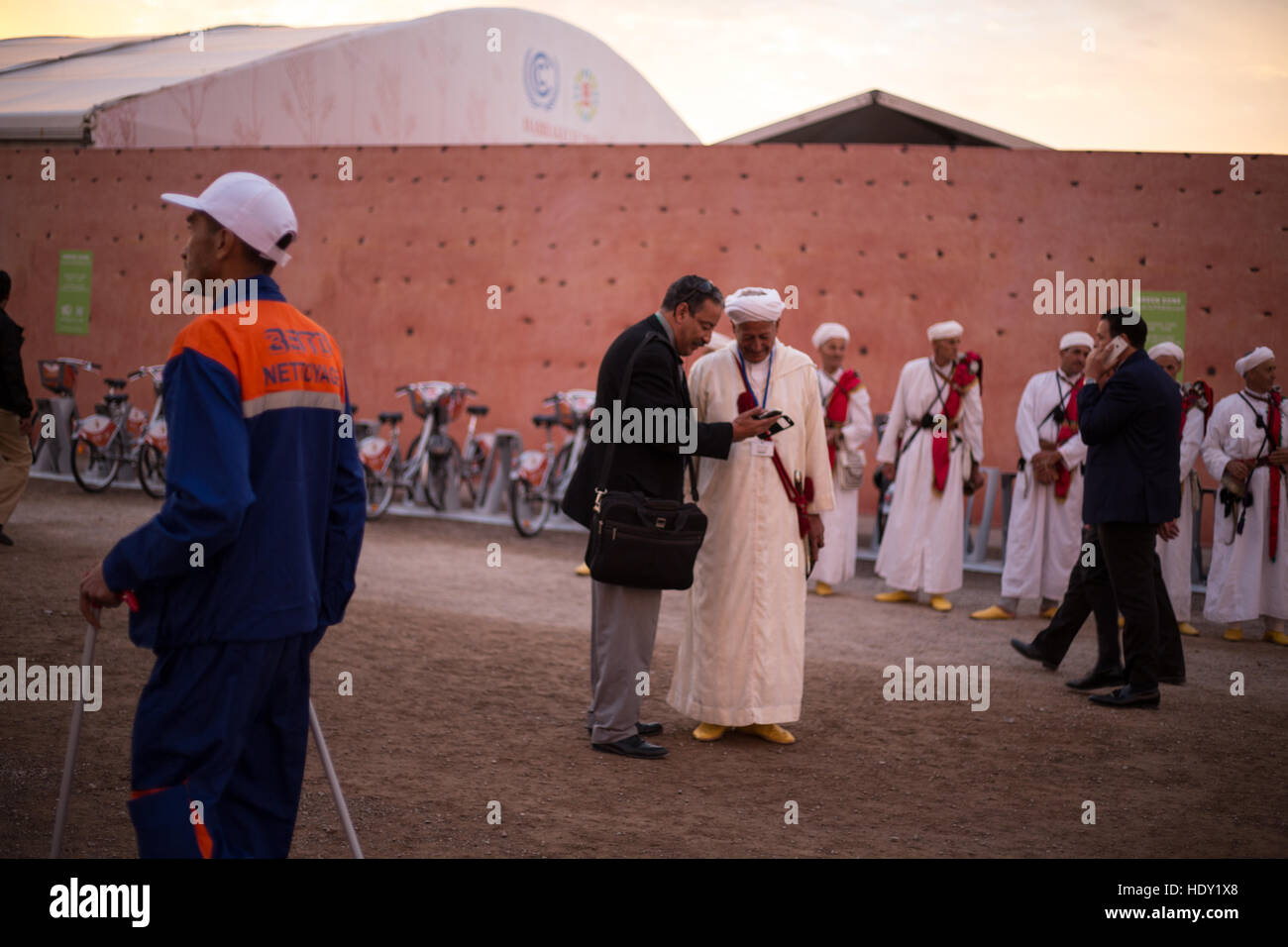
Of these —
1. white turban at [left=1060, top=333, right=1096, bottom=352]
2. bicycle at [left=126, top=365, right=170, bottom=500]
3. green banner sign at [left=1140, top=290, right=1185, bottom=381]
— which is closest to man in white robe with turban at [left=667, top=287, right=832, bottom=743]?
white turban at [left=1060, top=333, right=1096, bottom=352]

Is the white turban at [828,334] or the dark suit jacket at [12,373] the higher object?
the white turban at [828,334]

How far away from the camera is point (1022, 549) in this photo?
857 centimetres

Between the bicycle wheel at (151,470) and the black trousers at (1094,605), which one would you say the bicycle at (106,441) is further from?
the black trousers at (1094,605)

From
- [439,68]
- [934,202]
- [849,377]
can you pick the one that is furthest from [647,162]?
[439,68]

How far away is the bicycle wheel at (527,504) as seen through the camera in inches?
451

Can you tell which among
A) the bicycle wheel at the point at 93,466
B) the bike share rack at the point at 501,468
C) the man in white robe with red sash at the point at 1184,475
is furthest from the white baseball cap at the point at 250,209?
the bicycle wheel at the point at 93,466

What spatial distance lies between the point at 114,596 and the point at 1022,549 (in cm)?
715

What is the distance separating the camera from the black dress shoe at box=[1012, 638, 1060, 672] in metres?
6.83

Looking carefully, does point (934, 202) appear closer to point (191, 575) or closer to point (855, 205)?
point (855, 205)

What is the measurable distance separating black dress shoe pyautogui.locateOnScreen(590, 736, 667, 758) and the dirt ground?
0.06m

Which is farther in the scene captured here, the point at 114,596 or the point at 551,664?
the point at 551,664

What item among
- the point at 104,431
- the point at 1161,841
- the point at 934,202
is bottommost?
the point at 1161,841

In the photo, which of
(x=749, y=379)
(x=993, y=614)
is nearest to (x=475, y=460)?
(x=993, y=614)

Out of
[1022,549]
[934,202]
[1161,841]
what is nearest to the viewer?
[1161,841]
